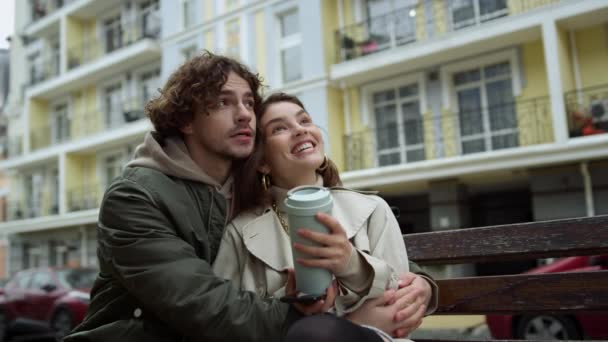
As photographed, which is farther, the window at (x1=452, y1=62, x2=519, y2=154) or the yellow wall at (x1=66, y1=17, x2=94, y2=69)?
the yellow wall at (x1=66, y1=17, x2=94, y2=69)

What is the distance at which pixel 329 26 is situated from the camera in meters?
15.1

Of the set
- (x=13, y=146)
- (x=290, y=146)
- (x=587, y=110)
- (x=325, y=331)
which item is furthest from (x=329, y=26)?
(x=13, y=146)

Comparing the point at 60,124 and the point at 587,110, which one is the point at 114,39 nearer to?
the point at 60,124

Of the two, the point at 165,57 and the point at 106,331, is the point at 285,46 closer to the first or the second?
the point at 165,57

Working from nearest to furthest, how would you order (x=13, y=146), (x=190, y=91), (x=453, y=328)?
(x=190, y=91)
(x=453, y=328)
(x=13, y=146)

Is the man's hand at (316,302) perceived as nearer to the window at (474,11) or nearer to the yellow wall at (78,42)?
the window at (474,11)

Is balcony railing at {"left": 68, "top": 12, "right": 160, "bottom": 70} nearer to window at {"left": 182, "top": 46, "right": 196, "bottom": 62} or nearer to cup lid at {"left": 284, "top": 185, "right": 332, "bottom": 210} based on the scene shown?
window at {"left": 182, "top": 46, "right": 196, "bottom": 62}

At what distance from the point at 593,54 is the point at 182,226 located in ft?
40.1

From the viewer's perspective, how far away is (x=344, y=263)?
5.80ft

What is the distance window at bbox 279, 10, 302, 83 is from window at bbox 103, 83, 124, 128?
7993mm

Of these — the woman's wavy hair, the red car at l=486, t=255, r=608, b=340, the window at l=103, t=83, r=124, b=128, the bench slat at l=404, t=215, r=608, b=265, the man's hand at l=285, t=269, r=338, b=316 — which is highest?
the window at l=103, t=83, r=124, b=128

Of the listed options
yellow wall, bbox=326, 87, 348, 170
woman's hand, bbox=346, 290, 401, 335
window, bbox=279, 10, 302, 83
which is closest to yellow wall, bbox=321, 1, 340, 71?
yellow wall, bbox=326, 87, 348, 170

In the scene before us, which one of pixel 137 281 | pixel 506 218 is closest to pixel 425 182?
pixel 506 218

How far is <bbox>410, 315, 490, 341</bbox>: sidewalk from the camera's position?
10031mm
